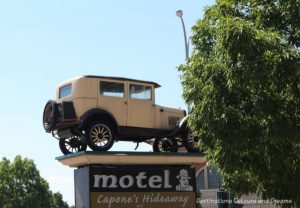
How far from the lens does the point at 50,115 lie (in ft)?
50.1

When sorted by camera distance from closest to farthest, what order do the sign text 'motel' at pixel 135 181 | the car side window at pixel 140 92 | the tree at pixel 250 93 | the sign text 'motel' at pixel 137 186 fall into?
1. the tree at pixel 250 93
2. the sign text 'motel' at pixel 137 186
3. the sign text 'motel' at pixel 135 181
4. the car side window at pixel 140 92

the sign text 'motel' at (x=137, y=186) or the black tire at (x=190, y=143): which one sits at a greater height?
the black tire at (x=190, y=143)

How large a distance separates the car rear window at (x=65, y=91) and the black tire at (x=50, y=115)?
648 mm

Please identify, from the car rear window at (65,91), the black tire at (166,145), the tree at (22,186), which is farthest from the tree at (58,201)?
the car rear window at (65,91)

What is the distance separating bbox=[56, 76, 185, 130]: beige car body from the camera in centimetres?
1526

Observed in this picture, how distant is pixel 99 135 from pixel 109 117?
653 mm

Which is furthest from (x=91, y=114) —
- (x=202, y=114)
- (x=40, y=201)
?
(x=40, y=201)

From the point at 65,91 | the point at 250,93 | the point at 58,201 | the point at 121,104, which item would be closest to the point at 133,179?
the point at 121,104

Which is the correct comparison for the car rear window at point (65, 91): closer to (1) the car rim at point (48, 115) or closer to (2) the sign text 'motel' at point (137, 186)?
(1) the car rim at point (48, 115)

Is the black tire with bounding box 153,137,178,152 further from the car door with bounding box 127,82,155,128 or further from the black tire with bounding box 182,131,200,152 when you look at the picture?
the car door with bounding box 127,82,155,128

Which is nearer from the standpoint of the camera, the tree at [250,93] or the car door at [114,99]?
the tree at [250,93]

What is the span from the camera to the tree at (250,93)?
11414 mm

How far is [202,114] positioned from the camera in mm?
12344

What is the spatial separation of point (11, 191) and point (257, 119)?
59757 millimetres
